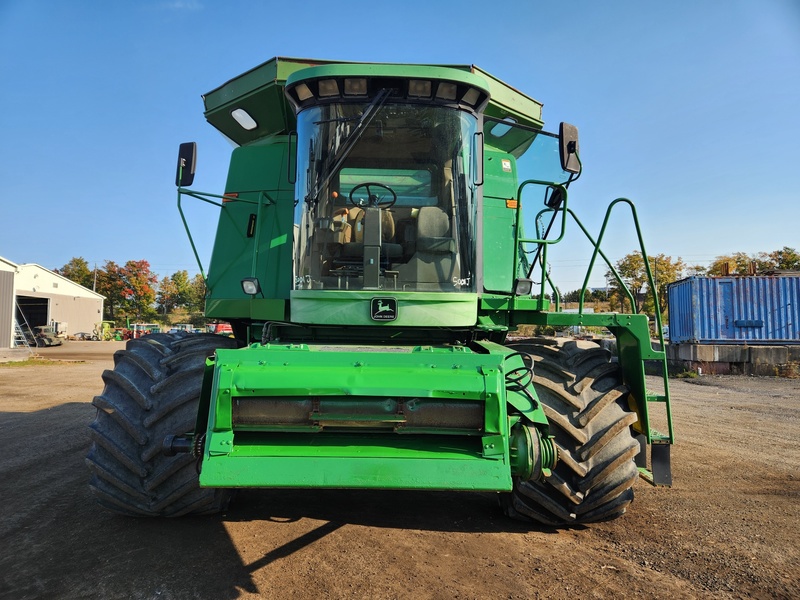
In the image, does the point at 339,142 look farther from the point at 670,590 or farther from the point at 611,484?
the point at 670,590

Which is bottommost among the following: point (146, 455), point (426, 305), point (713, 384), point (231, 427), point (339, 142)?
point (713, 384)

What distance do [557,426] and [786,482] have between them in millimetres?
3219

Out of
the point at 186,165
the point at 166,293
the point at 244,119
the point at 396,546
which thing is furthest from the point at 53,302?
the point at 396,546

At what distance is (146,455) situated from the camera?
3219 millimetres

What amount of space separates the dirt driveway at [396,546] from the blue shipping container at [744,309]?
1404cm

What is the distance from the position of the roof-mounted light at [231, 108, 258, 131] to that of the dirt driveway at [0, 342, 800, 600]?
3.52m

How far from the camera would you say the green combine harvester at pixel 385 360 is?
9.20 feet

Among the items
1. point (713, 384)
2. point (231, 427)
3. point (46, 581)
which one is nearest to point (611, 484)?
point (231, 427)

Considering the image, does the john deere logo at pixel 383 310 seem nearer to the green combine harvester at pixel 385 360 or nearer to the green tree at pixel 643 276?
the green combine harvester at pixel 385 360

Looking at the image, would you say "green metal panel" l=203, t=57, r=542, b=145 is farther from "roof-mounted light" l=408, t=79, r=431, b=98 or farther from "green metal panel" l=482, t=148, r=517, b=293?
"roof-mounted light" l=408, t=79, r=431, b=98

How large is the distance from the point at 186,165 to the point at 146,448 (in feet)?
7.37

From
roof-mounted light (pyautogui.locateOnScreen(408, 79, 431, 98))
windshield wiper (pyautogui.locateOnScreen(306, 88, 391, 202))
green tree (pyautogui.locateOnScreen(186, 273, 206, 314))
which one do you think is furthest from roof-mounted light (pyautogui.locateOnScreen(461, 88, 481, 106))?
green tree (pyautogui.locateOnScreen(186, 273, 206, 314))

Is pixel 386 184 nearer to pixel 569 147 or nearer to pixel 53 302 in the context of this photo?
pixel 569 147

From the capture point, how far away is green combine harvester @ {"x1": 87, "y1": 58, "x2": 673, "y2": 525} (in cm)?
280
